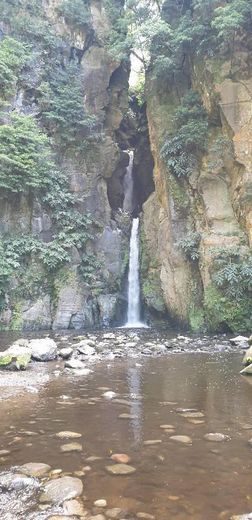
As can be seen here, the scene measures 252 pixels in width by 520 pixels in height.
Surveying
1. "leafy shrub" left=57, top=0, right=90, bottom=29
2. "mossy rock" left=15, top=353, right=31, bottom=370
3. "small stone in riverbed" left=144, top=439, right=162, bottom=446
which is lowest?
"small stone in riverbed" left=144, top=439, right=162, bottom=446

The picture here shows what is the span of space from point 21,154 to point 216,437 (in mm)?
16750

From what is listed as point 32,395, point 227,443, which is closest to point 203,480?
point 227,443

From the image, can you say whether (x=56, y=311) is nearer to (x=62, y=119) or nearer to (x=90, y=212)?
(x=90, y=212)

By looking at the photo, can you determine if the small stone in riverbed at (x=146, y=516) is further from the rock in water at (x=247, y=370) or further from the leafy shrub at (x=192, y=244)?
the leafy shrub at (x=192, y=244)

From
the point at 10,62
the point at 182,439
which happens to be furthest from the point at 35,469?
the point at 10,62

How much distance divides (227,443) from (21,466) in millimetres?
1913

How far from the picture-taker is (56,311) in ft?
59.9

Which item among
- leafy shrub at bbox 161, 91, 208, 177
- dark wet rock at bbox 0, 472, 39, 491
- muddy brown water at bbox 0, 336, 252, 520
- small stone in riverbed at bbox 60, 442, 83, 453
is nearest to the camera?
muddy brown water at bbox 0, 336, 252, 520

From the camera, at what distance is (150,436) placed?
4109 mm

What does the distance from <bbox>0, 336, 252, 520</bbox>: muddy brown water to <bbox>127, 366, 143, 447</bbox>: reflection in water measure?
0.01m

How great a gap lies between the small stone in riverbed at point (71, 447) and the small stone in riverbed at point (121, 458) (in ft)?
1.21

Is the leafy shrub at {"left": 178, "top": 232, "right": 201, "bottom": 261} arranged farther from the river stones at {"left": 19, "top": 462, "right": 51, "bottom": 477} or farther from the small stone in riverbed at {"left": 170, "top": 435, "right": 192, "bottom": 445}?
the river stones at {"left": 19, "top": 462, "right": 51, "bottom": 477}

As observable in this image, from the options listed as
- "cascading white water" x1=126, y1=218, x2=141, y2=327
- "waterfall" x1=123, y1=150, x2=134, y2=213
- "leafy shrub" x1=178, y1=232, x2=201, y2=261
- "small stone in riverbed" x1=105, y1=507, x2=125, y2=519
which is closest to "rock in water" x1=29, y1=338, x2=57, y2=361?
"small stone in riverbed" x1=105, y1=507, x2=125, y2=519

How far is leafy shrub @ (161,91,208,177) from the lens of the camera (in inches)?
687
